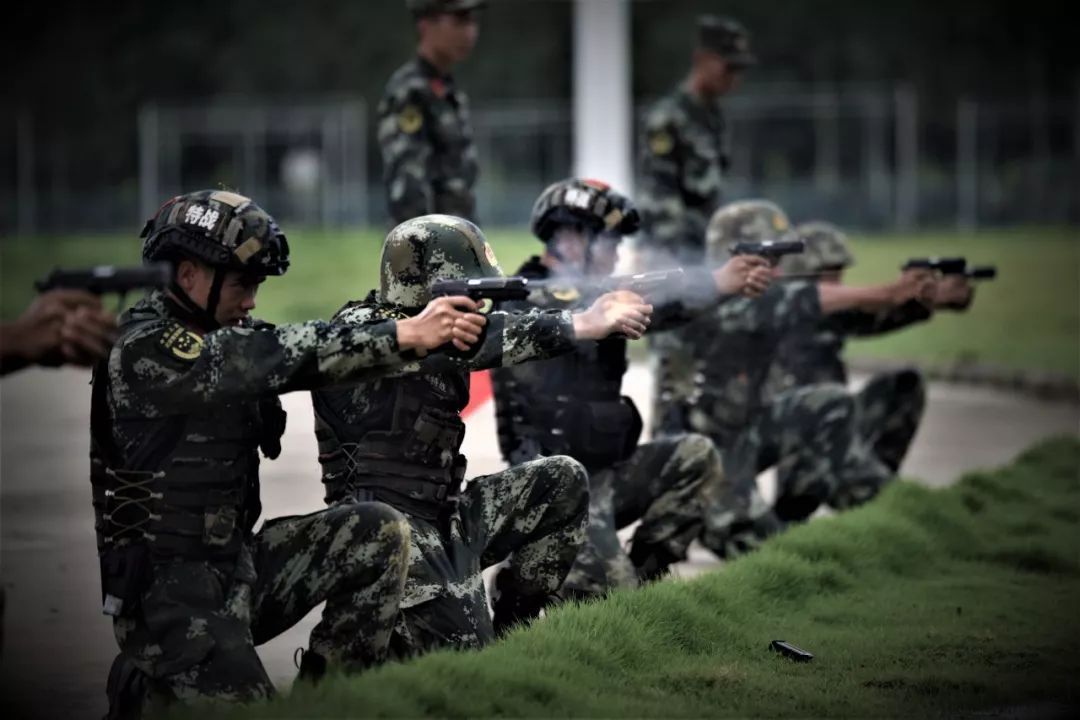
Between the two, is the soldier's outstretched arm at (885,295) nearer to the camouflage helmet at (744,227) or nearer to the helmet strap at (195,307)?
the camouflage helmet at (744,227)

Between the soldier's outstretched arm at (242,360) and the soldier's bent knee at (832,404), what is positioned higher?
the soldier's outstretched arm at (242,360)

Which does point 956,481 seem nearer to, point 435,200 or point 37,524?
point 435,200

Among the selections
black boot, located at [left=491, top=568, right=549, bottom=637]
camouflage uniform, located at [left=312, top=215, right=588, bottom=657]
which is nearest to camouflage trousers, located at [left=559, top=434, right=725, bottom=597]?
black boot, located at [left=491, top=568, right=549, bottom=637]

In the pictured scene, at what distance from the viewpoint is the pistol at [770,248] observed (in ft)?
29.8

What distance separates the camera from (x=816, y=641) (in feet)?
25.7

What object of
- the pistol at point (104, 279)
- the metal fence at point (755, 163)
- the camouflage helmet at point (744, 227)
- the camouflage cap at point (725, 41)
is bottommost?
the pistol at point (104, 279)

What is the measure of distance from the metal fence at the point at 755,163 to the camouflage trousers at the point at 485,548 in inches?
1189

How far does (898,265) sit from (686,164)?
56.9ft

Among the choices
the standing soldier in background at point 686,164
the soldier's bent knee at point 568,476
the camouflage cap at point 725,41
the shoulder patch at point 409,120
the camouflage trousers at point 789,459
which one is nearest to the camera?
the soldier's bent knee at point 568,476

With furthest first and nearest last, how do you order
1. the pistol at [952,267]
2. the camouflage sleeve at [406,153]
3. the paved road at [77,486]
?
the camouflage sleeve at [406,153] → the pistol at [952,267] → the paved road at [77,486]

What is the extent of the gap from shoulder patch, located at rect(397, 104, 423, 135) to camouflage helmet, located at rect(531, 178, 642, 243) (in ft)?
8.52

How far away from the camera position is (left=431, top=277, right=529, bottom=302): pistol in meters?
6.34

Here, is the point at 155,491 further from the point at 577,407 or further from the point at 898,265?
the point at 898,265

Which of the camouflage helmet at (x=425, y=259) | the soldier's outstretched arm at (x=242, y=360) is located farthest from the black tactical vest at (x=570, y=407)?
the soldier's outstretched arm at (x=242, y=360)
